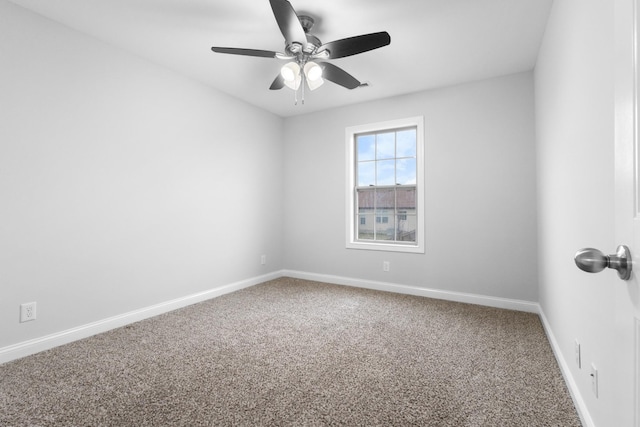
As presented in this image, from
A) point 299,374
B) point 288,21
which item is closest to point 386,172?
point 288,21

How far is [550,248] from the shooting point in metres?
2.46

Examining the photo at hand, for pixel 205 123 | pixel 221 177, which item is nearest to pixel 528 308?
pixel 221 177

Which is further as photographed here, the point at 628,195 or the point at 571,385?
the point at 571,385

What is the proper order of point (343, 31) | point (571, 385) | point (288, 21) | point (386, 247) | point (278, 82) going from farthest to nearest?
point (386, 247) < point (278, 82) < point (343, 31) < point (288, 21) < point (571, 385)

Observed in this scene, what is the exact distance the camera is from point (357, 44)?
218 centimetres

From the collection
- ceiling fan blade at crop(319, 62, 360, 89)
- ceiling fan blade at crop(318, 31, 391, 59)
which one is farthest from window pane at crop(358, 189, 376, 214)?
ceiling fan blade at crop(318, 31, 391, 59)

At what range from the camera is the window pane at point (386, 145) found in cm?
412

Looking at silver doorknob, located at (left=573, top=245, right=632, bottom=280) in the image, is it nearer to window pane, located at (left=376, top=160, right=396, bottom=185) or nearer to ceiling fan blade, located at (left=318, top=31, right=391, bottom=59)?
ceiling fan blade, located at (left=318, top=31, right=391, bottom=59)

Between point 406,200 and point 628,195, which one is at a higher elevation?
point 406,200

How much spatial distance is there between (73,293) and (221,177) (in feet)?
6.08

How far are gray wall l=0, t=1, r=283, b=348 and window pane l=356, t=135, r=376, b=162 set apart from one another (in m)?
1.58

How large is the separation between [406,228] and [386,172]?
770 mm

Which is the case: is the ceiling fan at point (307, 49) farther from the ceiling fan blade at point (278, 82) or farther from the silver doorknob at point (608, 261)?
the silver doorknob at point (608, 261)

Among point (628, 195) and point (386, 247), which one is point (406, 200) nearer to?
point (386, 247)
